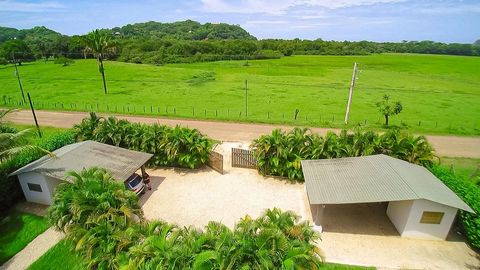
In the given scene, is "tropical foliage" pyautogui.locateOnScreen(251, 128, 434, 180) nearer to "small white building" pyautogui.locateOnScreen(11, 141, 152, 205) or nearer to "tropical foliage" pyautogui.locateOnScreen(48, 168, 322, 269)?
"small white building" pyautogui.locateOnScreen(11, 141, 152, 205)

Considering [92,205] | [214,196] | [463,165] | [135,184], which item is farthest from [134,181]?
[463,165]

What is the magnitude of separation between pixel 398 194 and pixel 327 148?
5.76m

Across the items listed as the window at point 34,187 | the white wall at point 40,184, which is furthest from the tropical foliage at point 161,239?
the window at point 34,187

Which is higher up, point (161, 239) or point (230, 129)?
point (161, 239)

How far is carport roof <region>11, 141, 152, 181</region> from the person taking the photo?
15.3 metres

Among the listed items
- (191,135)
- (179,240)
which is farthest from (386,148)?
(179,240)

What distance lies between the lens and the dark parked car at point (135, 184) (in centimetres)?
1600

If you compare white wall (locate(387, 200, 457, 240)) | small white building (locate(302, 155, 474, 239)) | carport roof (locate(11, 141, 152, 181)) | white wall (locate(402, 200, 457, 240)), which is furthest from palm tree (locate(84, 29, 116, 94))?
white wall (locate(402, 200, 457, 240))

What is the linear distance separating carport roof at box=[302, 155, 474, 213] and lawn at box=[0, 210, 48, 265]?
13.8 m

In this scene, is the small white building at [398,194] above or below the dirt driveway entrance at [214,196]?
above

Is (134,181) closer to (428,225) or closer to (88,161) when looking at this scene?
(88,161)

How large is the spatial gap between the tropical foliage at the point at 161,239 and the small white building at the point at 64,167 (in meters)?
3.69

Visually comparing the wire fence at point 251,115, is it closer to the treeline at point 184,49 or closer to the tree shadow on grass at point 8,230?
the tree shadow on grass at point 8,230

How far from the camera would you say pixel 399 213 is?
14.0 metres
